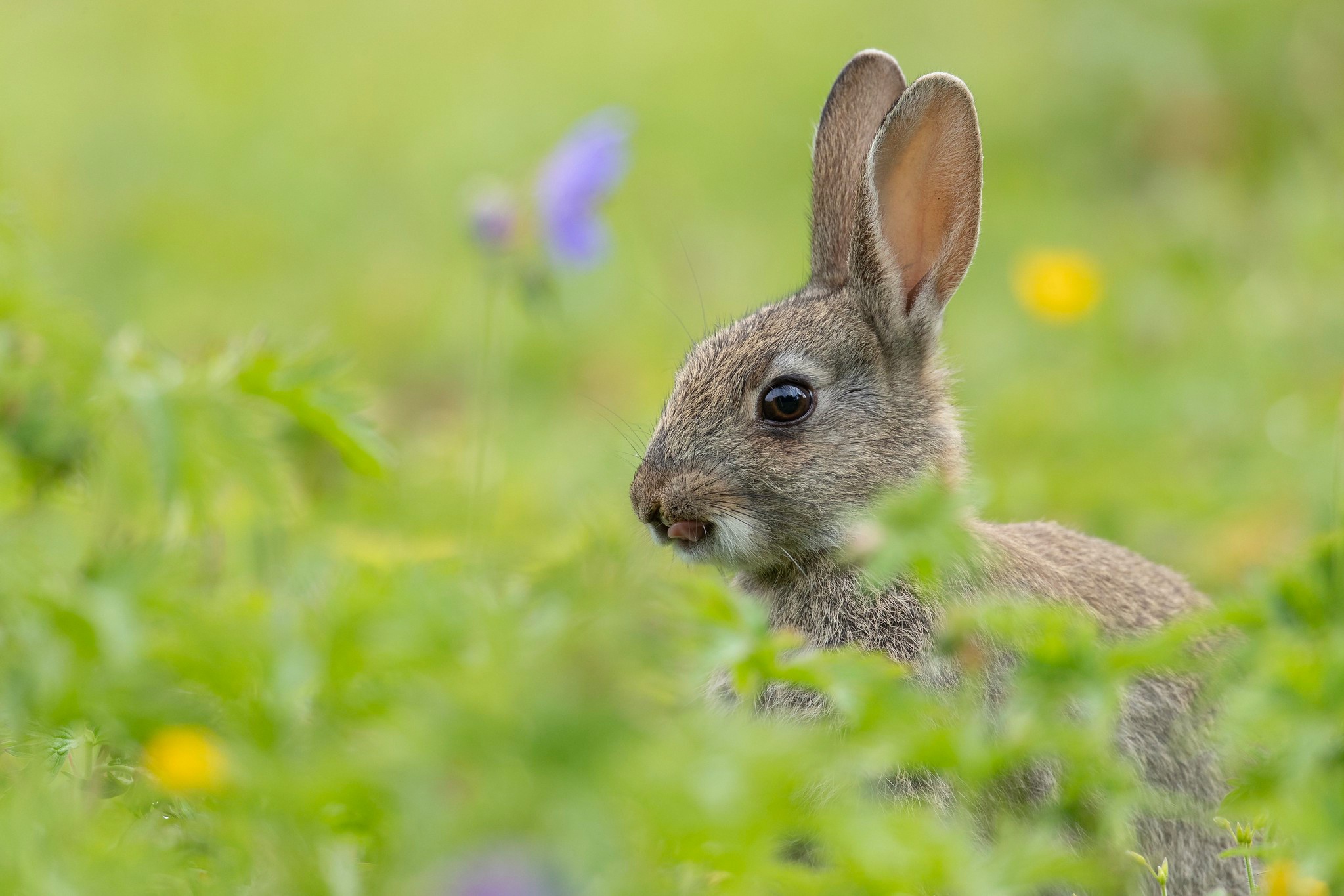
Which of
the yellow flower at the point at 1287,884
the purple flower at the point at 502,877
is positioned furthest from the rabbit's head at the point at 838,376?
the purple flower at the point at 502,877

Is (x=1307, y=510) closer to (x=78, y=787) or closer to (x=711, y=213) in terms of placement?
(x=78, y=787)

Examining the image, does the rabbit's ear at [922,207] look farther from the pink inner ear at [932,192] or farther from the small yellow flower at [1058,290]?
the small yellow flower at [1058,290]

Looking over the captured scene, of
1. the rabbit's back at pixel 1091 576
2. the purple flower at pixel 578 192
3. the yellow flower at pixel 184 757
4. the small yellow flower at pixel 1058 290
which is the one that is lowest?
the yellow flower at pixel 184 757

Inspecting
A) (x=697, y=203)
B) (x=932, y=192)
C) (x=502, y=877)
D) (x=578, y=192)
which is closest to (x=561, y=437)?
(x=578, y=192)

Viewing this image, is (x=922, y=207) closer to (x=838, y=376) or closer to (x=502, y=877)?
(x=838, y=376)

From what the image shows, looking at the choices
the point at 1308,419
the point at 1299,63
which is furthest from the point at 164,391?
the point at 1299,63

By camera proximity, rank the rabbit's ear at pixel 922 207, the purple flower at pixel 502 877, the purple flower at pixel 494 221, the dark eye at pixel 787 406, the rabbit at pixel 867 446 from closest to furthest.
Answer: the purple flower at pixel 502 877, the rabbit at pixel 867 446, the dark eye at pixel 787 406, the rabbit's ear at pixel 922 207, the purple flower at pixel 494 221

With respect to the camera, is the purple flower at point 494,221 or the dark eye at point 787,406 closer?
the dark eye at point 787,406
